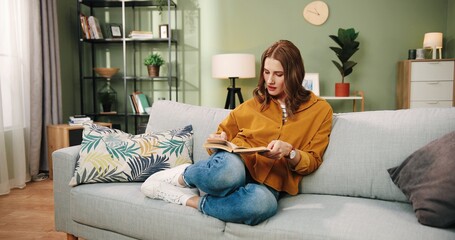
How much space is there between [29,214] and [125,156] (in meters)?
1.15

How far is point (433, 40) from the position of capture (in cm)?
385

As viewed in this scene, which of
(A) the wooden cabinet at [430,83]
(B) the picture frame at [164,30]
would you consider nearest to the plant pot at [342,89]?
(A) the wooden cabinet at [430,83]

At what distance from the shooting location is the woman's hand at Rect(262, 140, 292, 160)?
1.46m

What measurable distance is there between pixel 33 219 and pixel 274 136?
1687mm

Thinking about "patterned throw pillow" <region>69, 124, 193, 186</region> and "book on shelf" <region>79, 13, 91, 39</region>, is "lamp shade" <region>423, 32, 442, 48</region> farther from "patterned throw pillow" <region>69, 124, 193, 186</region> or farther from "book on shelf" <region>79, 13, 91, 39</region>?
"book on shelf" <region>79, 13, 91, 39</region>

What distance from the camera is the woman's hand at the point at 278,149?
4.78ft

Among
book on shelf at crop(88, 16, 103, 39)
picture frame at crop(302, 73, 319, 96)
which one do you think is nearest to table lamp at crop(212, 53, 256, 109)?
picture frame at crop(302, 73, 319, 96)

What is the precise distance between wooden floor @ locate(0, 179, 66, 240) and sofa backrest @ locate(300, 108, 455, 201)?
148 cm

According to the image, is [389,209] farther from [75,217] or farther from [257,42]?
[257,42]

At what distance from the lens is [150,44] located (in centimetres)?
452

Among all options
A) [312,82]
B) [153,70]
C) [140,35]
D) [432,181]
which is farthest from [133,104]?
[432,181]

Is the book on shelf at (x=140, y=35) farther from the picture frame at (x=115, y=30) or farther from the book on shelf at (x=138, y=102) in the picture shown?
the book on shelf at (x=138, y=102)

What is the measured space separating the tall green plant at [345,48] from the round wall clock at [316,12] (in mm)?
361

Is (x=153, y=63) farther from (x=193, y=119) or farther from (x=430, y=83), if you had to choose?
(x=430, y=83)
